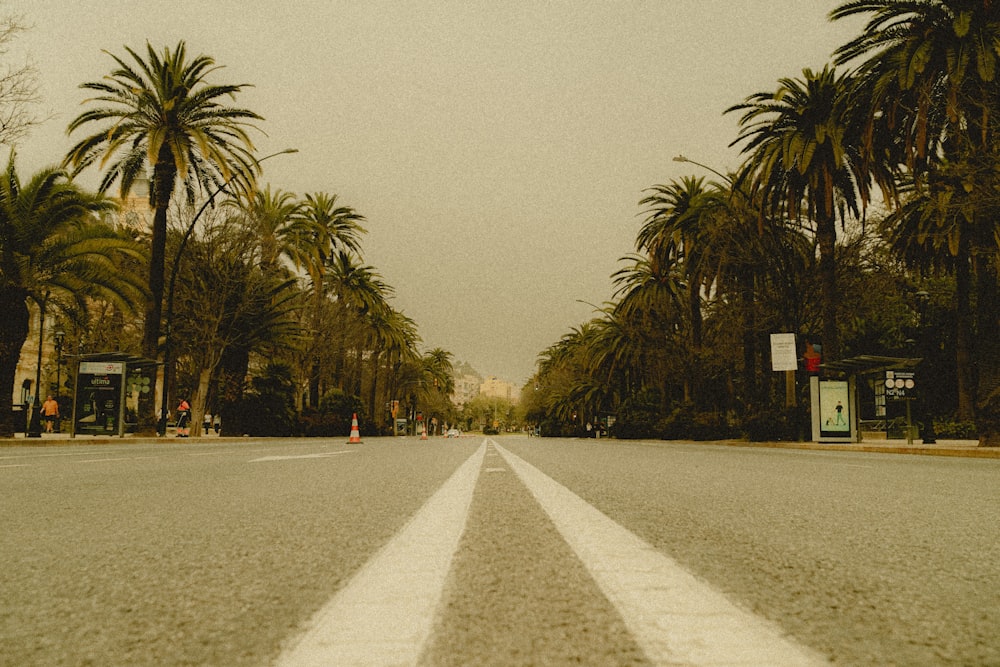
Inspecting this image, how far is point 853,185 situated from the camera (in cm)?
2728

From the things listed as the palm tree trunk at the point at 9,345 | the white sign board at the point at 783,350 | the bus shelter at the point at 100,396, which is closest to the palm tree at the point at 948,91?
the white sign board at the point at 783,350

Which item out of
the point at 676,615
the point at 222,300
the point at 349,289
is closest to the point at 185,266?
the point at 222,300

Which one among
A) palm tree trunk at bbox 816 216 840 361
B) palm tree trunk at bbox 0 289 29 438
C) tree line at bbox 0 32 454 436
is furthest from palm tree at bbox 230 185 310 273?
palm tree trunk at bbox 816 216 840 361

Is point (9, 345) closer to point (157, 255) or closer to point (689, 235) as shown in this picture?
point (157, 255)

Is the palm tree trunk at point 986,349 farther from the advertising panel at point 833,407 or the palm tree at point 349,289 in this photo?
the palm tree at point 349,289

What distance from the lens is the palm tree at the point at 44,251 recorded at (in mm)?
22125

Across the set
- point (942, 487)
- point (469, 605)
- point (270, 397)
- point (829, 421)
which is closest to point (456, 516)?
point (469, 605)

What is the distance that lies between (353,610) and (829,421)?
25577mm

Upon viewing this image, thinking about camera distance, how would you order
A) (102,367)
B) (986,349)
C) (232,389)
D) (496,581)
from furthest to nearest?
(232,389), (986,349), (102,367), (496,581)

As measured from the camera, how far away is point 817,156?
26.2 meters

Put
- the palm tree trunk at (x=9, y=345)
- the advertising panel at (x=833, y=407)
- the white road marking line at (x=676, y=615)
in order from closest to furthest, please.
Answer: the white road marking line at (x=676, y=615)
the palm tree trunk at (x=9, y=345)
the advertising panel at (x=833, y=407)

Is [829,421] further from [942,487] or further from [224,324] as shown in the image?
[224,324]

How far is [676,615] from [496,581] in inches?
27.1

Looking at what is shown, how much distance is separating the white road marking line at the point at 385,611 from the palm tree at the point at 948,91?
17.2 meters
